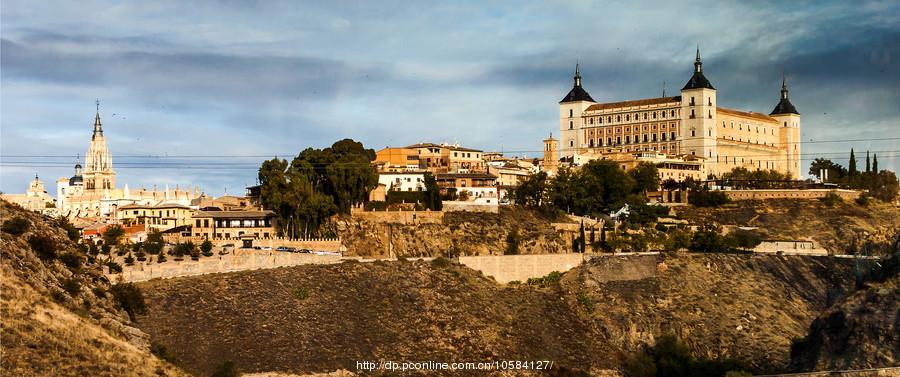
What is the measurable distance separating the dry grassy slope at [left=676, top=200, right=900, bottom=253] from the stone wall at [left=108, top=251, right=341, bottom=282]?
42047mm

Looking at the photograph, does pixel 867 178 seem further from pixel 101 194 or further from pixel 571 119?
pixel 101 194

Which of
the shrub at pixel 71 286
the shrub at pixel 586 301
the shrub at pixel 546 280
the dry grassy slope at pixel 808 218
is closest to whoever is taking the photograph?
the shrub at pixel 71 286

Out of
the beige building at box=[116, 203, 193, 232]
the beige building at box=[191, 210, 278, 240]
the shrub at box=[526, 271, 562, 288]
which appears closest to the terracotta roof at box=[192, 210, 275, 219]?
the beige building at box=[191, 210, 278, 240]

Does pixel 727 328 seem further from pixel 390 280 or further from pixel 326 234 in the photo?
pixel 326 234

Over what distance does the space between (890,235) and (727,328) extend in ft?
83.8

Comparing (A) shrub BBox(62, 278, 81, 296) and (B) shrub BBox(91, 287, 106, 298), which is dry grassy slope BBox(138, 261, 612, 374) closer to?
(B) shrub BBox(91, 287, 106, 298)

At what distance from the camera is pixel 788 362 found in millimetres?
70625

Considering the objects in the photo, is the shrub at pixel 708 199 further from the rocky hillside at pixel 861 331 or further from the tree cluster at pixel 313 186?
the rocky hillside at pixel 861 331

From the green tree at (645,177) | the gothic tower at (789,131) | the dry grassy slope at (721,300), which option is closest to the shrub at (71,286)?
the dry grassy slope at (721,300)

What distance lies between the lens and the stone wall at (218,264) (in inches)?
2773

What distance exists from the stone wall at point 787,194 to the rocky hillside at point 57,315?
68253mm

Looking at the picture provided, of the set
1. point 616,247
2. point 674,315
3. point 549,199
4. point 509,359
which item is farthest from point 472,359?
point 549,199

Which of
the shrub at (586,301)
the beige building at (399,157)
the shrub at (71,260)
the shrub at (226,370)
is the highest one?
the beige building at (399,157)

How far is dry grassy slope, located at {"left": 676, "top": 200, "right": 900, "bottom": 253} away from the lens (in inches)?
4146
